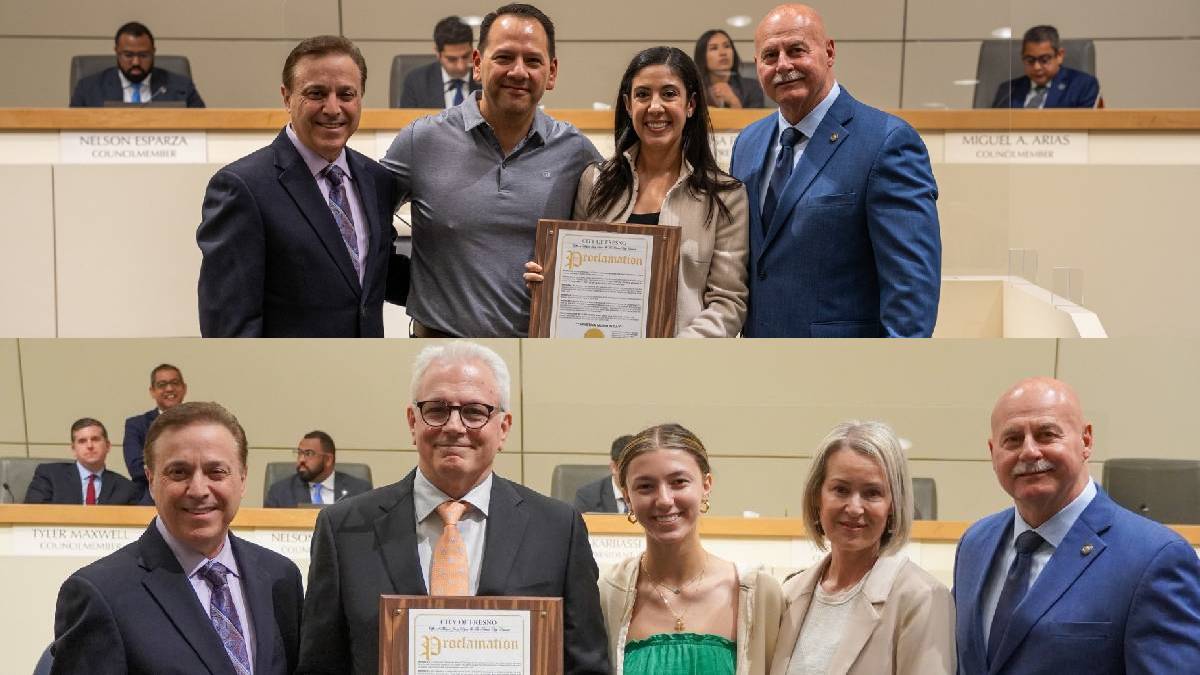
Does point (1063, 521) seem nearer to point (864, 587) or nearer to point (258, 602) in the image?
point (864, 587)

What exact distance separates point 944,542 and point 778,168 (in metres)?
1.12

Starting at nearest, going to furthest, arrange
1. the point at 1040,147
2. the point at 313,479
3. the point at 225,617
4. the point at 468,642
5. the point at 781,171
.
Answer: the point at 468,642 < the point at 225,617 < the point at 781,171 < the point at 313,479 < the point at 1040,147

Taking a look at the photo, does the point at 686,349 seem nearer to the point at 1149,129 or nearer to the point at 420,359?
the point at 420,359

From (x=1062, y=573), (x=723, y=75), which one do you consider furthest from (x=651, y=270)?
(x=723, y=75)

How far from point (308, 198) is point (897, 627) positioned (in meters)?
1.72

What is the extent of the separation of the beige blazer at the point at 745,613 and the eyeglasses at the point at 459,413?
44 cm

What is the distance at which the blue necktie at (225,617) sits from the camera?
2734 millimetres

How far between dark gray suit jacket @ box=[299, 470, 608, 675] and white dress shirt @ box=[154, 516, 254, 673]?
120 mm

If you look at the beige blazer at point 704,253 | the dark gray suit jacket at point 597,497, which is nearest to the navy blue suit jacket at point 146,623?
the dark gray suit jacket at point 597,497

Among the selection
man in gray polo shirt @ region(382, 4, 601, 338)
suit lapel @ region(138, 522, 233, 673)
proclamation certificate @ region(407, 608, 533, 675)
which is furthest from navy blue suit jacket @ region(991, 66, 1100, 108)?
suit lapel @ region(138, 522, 233, 673)

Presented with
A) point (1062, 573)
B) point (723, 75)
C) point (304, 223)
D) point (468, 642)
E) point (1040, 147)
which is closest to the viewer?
point (468, 642)

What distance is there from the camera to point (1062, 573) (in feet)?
9.45

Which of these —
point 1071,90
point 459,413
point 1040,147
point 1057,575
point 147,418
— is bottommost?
point 1057,575

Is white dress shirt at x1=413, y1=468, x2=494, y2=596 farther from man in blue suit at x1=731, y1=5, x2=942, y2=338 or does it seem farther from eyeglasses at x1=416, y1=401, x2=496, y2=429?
man in blue suit at x1=731, y1=5, x2=942, y2=338
